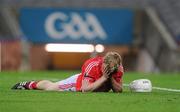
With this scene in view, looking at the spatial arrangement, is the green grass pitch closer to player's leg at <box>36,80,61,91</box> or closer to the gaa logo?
player's leg at <box>36,80,61,91</box>

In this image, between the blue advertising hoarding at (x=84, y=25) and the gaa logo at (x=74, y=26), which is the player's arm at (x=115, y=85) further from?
the gaa logo at (x=74, y=26)

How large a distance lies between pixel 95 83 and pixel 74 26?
15594 millimetres

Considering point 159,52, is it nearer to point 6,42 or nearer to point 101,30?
point 101,30

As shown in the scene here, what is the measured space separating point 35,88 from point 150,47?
15.0m

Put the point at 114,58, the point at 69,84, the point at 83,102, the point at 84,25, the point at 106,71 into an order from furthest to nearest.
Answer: the point at 84,25 < the point at 69,84 < the point at 106,71 < the point at 114,58 < the point at 83,102

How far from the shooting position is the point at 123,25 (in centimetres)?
2425

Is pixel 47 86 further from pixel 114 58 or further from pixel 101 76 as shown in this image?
pixel 114 58

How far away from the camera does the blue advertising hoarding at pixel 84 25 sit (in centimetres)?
2388

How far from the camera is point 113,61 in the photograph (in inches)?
332

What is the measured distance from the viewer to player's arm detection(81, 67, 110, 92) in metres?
8.61

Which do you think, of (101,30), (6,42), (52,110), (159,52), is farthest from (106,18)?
(52,110)

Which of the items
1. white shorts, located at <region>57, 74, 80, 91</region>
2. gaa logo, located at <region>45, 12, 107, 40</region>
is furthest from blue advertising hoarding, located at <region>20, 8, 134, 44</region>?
white shorts, located at <region>57, 74, 80, 91</region>

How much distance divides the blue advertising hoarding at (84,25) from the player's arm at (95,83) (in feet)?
48.5

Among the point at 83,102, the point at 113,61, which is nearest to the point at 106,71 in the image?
the point at 113,61
